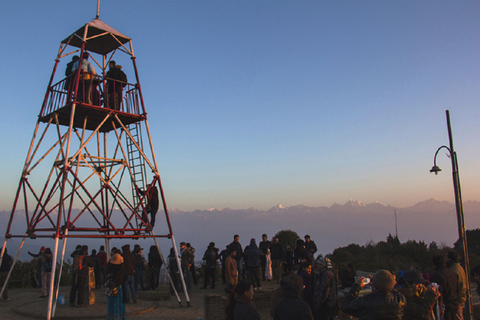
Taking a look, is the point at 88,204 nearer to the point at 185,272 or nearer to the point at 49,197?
the point at 49,197

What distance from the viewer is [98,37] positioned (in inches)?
601

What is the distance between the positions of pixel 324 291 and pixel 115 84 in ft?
32.1

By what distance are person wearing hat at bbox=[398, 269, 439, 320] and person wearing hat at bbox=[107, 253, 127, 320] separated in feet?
22.2

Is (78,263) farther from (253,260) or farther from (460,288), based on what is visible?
(460,288)

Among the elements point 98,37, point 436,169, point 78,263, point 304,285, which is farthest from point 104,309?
point 436,169

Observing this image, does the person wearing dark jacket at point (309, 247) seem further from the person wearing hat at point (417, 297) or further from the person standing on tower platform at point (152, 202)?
the person wearing hat at point (417, 297)

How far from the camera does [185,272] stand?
17.1 meters

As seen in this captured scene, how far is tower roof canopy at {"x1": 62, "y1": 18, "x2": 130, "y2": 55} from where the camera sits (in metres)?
14.2

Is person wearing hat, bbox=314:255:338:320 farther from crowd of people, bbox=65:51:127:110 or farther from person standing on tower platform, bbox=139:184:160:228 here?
crowd of people, bbox=65:51:127:110

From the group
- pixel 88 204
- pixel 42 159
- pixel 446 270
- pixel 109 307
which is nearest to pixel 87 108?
pixel 42 159

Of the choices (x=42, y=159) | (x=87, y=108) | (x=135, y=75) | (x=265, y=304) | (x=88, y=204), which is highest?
(x=135, y=75)

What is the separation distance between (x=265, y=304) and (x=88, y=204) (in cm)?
668

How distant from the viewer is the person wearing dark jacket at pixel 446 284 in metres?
8.31

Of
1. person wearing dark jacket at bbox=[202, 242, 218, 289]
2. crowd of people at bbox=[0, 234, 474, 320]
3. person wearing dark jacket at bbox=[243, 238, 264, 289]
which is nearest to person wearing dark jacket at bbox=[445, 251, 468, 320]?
crowd of people at bbox=[0, 234, 474, 320]
